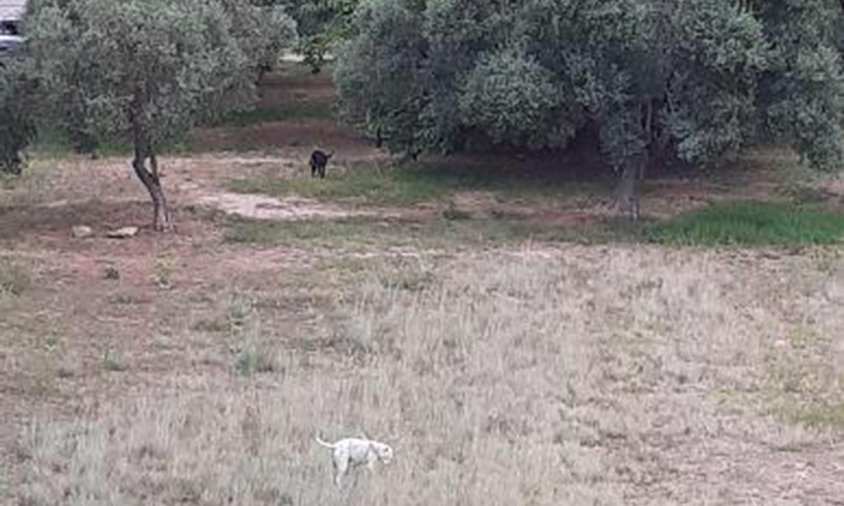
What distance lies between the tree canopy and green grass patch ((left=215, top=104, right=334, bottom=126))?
9.46 m

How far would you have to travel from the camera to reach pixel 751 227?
71.0 feet

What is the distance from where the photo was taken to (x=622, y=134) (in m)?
21.9

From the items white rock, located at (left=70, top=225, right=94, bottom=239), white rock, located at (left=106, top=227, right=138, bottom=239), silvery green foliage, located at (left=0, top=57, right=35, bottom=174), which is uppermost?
silvery green foliage, located at (left=0, top=57, right=35, bottom=174)

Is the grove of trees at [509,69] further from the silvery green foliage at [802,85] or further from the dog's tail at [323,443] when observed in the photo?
the dog's tail at [323,443]

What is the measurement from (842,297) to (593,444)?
7.07m

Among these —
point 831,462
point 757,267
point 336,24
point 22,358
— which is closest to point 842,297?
point 757,267

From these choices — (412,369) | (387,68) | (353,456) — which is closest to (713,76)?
(387,68)

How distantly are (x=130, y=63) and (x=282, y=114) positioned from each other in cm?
1473

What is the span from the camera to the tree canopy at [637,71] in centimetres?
2072

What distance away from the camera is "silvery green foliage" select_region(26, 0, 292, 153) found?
18.8 m

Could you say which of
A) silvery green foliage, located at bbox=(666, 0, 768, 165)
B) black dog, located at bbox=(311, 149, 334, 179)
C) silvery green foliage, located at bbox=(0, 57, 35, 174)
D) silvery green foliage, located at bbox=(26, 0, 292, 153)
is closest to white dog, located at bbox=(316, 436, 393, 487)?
silvery green foliage, located at bbox=(26, 0, 292, 153)

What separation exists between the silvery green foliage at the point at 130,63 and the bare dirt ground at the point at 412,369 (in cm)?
158

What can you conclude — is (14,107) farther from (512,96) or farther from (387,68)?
(512,96)

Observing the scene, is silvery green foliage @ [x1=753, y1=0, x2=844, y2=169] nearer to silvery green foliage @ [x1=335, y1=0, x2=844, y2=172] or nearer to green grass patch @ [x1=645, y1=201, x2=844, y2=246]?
silvery green foliage @ [x1=335, y1=0, x2=844, y2=172]
